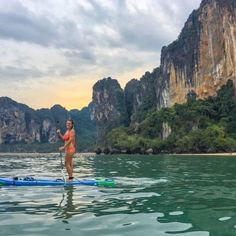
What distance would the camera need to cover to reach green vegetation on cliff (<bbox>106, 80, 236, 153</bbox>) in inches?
3688

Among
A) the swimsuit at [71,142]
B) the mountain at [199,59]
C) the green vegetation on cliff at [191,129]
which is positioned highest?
the mountain at [199,59]

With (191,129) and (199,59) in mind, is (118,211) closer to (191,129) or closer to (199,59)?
(191,129)

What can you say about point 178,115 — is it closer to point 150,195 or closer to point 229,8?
point 229,8

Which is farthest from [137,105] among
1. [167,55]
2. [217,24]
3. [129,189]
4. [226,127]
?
[129,189]

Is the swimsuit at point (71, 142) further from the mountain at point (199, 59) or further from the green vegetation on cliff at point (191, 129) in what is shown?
the mountain at point (199, 59)

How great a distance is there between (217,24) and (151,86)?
2258 inches

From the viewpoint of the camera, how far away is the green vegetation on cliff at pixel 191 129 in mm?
93688

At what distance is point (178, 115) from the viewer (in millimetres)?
113562

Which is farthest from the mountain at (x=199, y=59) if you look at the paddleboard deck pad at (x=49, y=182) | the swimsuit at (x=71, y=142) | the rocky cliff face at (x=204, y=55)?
the paddleboard deck pad at (x=49, y=182)

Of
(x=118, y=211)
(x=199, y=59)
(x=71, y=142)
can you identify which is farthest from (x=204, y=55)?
(x=118, y=211)

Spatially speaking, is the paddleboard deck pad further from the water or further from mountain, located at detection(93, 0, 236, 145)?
mountain, located at detection(93, 0, 236, 145)

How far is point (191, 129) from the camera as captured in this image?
108750 mm

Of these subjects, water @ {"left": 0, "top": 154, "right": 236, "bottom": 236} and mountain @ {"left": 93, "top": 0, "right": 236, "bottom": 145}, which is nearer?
water @ {"left": 0, "top": 154, "right": 236, "bottom": 236}

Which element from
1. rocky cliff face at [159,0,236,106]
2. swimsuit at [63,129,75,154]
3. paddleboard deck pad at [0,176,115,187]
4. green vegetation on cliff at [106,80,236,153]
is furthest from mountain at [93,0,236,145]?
paddleboard deck pad at [0,176,115,187]
